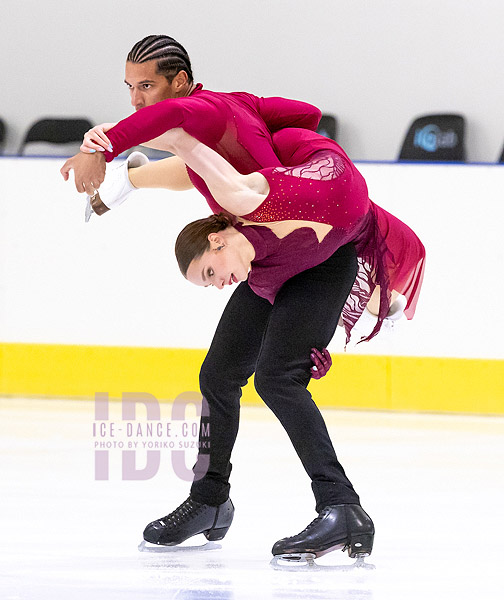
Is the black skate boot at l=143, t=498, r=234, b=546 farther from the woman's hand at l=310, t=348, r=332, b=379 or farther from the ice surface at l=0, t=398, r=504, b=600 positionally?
the woman's hand at l=310, t=348, r=332, b=379

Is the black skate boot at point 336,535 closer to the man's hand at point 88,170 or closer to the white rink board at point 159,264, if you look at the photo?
the man's hand at point 88,170

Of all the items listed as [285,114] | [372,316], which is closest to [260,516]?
[372,316]

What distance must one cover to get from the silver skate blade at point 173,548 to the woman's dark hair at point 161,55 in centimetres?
109

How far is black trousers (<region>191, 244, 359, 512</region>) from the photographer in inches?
92.0

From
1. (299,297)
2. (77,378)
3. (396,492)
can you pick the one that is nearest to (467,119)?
(77,378)

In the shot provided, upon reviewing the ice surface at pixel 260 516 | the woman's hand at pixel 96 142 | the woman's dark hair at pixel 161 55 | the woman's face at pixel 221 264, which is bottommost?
the ice surface at pixel 260 516

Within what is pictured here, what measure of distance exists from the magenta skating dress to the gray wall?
432cm

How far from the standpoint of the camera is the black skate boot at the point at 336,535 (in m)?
2.31

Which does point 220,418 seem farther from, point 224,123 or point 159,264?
point 159,264

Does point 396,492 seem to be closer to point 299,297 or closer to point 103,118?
point 299,297

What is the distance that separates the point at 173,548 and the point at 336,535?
18.0 inches

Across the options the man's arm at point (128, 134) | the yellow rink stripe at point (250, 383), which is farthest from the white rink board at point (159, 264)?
the man's arm at point (128, 134)

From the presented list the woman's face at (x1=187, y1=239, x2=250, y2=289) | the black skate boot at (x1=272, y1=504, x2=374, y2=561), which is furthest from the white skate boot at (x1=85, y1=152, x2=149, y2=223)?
the black skate boot at (x1=272, y1=504, x2=374, y2=561)

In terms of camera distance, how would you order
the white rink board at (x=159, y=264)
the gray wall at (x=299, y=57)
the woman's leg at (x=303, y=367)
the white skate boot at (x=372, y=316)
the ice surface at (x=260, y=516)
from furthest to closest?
the gray wall at (x=299, y=57) → the white rink board at (x=159, y=264) → the white skate boot at (x=372, y=316) → the woman's leg at (x=303, y=367) → the ice surface at (x=260, y=516)
